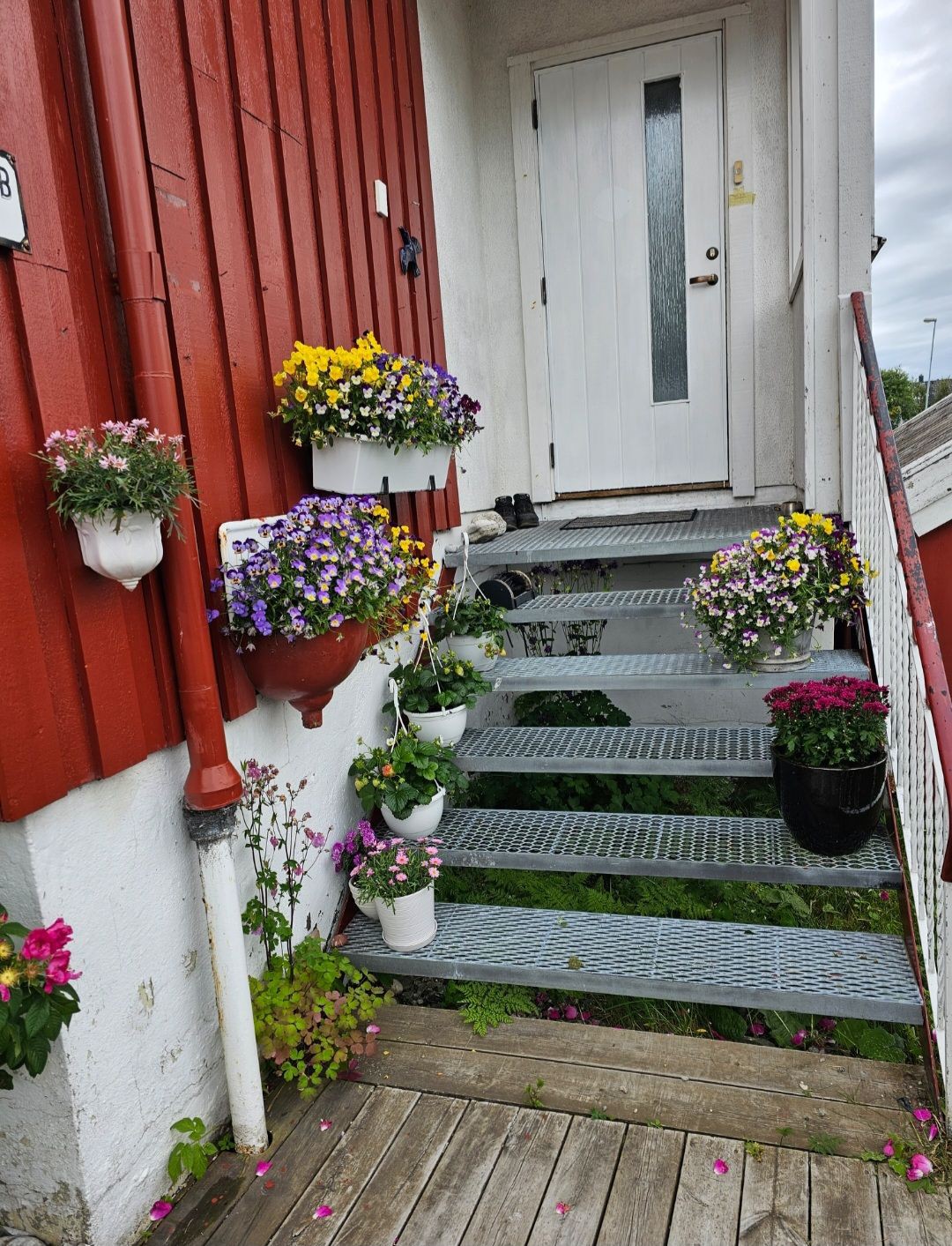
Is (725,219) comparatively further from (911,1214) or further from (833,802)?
(911,1214)

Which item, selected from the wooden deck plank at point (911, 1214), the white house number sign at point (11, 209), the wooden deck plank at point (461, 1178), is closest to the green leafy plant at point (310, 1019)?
the wooden deck plank at point (461, 1178)

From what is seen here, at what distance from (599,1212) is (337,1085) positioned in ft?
2.25

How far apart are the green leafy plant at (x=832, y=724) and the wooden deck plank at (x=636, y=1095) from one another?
31.5 inches

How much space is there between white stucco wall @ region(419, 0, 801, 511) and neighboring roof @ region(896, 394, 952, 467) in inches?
21.8

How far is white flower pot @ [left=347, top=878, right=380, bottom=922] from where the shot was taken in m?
2.31

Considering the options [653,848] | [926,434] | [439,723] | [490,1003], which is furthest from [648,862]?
[926,434]

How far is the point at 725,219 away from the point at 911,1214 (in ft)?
12.3

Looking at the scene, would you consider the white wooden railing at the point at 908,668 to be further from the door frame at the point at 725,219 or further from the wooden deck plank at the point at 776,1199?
the door frame at the point at 725,219

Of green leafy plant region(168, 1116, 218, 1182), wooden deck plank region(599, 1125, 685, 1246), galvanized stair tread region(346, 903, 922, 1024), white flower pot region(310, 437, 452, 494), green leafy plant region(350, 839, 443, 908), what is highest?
white flower pot region(310, 437, 452, 494)

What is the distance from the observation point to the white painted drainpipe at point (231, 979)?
173 cm

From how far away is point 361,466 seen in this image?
226cm

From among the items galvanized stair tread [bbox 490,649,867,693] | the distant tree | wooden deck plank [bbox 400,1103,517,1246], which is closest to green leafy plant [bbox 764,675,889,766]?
galvanized stair tread [bbox 490,649,867,693]

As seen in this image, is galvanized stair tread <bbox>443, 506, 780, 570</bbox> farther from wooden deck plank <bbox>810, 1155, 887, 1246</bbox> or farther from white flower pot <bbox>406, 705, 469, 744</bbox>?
wooden deck plank <bbox>810, 1155, 887, 1246</bbox>

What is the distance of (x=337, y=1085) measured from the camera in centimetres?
194
